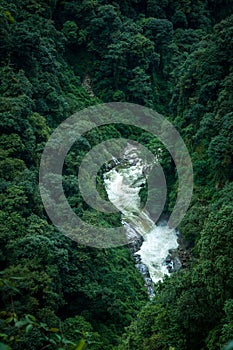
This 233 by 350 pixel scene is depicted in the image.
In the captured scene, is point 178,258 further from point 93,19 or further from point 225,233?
point 93,19

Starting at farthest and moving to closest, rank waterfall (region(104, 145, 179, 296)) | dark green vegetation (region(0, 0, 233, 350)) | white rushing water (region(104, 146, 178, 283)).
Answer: white rushing water (region(104, 146, 178, 283))
waterfall (region(104, 145, 179, 296))
dark green vegetation (region(0, 0, 233, 350))

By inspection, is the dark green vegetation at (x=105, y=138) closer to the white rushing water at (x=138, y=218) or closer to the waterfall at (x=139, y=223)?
the waterfall at (x=139, y=223)

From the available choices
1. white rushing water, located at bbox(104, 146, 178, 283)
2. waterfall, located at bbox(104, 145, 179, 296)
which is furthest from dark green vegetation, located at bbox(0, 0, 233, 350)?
white rushing water, located at bbox(104, 146, 178, 283)

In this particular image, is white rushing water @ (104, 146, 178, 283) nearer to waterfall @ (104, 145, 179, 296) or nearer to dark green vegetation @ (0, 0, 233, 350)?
waterfall @ (104, 145, 179, 296)

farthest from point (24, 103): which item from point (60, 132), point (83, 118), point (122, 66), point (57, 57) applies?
point (122, 66)

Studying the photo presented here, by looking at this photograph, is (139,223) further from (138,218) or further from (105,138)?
(105,138)

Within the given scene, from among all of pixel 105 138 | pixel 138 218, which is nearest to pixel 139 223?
pixel 138 218
